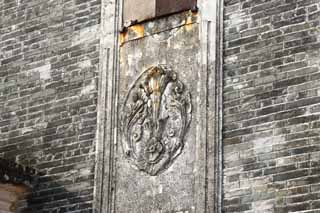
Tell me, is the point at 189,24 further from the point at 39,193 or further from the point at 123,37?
the point at 39,193

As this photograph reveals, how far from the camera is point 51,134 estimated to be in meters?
14.2

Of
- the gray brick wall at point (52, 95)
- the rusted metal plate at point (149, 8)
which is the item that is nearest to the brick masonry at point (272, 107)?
the rusted metal plate at point (149, 8)

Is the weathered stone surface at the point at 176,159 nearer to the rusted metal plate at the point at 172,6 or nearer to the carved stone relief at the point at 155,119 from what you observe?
the carved stone relief at the point at 155,119

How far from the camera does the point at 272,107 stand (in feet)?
41.1

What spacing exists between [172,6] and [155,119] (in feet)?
4.29

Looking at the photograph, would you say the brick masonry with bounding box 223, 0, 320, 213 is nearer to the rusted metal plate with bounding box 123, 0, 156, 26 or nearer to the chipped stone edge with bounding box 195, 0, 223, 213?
the chipped stone edge with bounding box 195, 0, 223, 213

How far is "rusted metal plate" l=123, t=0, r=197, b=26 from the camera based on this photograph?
1362cm

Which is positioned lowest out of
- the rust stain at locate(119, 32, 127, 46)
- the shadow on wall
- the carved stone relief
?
the shadow on wall

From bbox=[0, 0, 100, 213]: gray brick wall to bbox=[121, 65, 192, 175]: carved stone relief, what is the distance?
1.67 ft

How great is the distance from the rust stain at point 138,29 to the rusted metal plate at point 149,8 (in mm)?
51

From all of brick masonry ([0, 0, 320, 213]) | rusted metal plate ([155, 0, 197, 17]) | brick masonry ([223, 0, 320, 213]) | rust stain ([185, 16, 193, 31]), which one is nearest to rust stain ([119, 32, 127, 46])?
brick masonry ([0, 0, 320, 213])

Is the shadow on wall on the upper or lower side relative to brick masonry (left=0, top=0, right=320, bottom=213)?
lower

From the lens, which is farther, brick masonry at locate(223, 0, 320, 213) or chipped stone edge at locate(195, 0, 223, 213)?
chipped stone edge at locate(195, 0, 223, 213)

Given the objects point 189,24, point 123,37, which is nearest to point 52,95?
point 123,37
